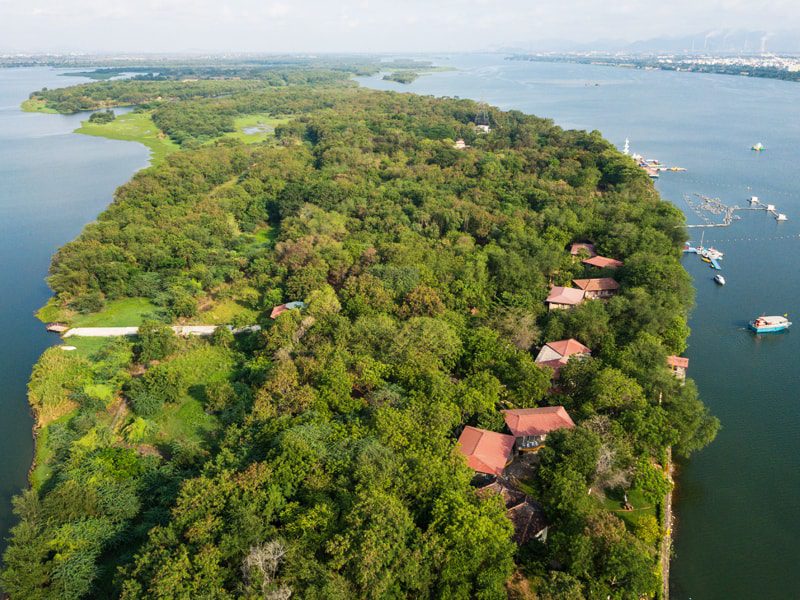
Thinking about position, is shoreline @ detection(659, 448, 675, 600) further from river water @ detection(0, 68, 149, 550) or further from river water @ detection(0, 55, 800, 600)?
river water @ detection(0, 68, 149, 550)

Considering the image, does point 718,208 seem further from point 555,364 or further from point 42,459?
point 42,459

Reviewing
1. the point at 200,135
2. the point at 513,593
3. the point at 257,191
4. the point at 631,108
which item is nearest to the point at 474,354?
the point at 513,593

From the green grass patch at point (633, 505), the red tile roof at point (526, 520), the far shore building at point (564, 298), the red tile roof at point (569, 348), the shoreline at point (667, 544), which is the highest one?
the far shore building at point (564, 298)

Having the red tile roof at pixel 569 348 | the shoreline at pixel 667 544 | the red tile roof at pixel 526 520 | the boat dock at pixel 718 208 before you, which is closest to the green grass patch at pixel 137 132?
the red tile roof at pixel 569 348

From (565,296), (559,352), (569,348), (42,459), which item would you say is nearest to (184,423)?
(42,459)

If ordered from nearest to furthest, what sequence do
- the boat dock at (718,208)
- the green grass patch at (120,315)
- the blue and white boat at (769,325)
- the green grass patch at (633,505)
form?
1. the green grass patch at (633,505)
2. the blue and white boat at (769,325)
3. the green grass patch at (120,315)
4. the boat dock at (718,208)

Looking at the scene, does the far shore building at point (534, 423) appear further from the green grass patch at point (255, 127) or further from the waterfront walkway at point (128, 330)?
the green grass patch at point (255, 127)

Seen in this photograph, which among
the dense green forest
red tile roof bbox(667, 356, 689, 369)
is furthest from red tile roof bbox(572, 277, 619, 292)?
red tile roof bbox(667, 356, 689, 369)
